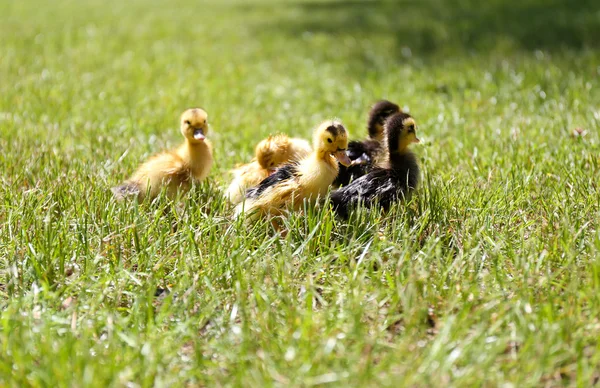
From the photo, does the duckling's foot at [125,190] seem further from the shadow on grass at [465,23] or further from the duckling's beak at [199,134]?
the shadow on grass at [465,23]

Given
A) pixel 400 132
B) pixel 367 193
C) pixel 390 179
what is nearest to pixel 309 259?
pixel 367 193

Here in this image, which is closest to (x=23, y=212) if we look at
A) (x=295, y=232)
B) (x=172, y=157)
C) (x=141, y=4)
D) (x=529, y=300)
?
(x=172, y=157)

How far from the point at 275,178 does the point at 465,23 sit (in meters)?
9.14

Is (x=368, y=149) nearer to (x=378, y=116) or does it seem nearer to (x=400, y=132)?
(x=378, y=116)

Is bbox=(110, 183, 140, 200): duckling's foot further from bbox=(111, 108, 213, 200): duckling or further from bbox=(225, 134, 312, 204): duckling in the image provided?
bbox=(225, 134, 312, 204): duckling

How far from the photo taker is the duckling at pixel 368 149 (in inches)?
183

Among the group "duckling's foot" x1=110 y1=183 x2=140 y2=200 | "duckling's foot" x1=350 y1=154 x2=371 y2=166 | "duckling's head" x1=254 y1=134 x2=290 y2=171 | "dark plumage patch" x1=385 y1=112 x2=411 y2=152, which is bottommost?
"duckling's foot" x1=350 y1=154 x2=371 y2=166

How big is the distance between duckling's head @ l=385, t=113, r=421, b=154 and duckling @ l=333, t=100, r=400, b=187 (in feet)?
0.76

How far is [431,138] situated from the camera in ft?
20.2

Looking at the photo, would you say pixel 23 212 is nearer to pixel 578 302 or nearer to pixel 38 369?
pixel 38 369

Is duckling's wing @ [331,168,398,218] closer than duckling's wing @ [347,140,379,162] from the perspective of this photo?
Yes

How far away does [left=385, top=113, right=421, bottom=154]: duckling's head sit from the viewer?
172 inches

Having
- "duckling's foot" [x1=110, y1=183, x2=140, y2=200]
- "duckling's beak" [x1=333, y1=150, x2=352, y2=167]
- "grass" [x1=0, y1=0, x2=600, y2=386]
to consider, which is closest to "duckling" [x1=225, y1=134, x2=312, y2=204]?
"grass" [x1=0, y1=0, x2=600, y2=386]

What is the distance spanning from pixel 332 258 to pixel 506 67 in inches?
229
